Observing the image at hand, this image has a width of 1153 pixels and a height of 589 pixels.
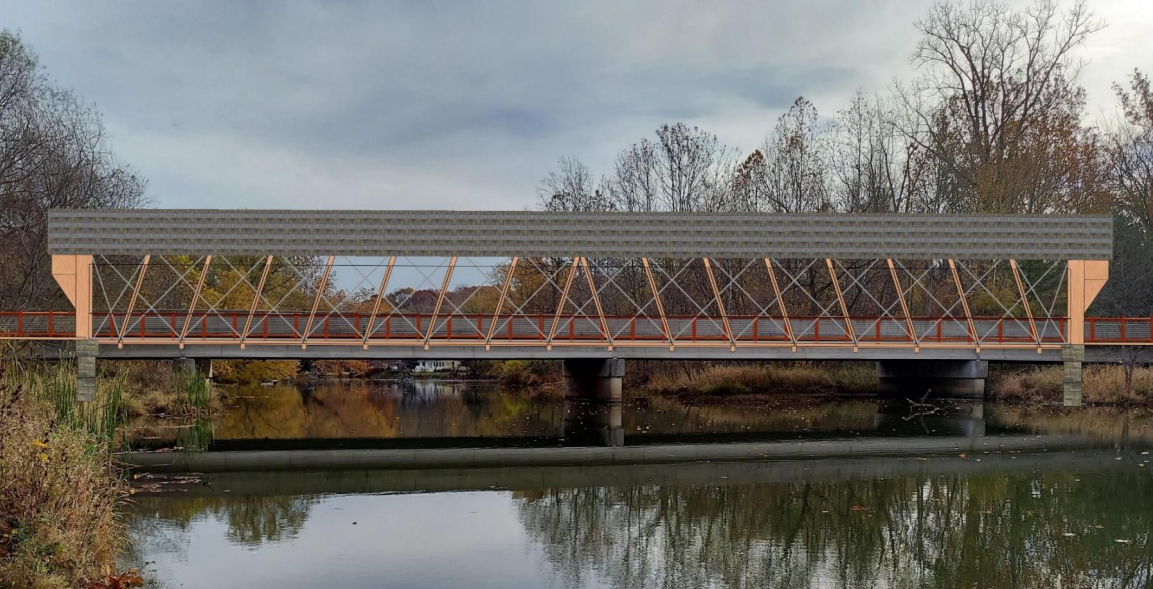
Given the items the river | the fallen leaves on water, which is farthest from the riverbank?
the fallen leaves on water

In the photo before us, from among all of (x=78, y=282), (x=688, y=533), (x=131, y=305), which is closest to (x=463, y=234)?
(x=131, y=305)

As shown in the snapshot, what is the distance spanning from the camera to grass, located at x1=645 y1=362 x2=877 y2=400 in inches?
1640

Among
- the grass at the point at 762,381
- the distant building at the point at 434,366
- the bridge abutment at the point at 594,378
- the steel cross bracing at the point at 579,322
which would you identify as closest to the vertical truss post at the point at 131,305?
the steel cross bracing at the point at 579,322

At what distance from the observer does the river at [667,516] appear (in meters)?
11.5

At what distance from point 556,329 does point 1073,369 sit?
16.9m

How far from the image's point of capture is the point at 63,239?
30.5m

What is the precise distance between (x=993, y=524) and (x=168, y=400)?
26083 millimetres

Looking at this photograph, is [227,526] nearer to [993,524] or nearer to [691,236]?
[993,524]

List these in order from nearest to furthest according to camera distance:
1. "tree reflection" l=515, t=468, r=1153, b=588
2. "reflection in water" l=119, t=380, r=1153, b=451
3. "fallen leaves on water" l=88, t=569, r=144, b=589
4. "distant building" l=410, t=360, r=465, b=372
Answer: "fallen leaves on water" l=88, t=569, r=144, b=589
"tree reflection" l=515, t=468, r=1153, b=588
"reflection in water" l=119, t=380, r=1153, b=451
"distant building" l=410, t=360, r=465, b=372

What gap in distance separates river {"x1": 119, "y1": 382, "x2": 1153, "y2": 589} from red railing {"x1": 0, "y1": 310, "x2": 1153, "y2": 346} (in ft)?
18.0

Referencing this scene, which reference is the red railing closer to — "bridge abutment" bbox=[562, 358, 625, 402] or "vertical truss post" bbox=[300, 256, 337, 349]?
"vertical truss post" bbox=[300, 256, 337, 349]

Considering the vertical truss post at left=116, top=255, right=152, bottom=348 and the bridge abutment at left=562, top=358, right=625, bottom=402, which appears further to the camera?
the bridge abutment at left=562, top=358, right=625, bottom=402

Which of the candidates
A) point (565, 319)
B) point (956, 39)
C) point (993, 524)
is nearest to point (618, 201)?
point (565, 319)

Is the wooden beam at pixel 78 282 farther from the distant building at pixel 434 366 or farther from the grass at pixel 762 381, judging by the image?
the distant building at pixel 434 366
